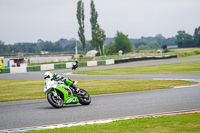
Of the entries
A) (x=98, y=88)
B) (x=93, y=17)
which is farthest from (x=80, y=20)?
(x=98, y=88)

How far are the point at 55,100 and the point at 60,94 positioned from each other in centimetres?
29

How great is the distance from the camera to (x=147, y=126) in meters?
8.29

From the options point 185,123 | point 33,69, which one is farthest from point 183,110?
point 33,69

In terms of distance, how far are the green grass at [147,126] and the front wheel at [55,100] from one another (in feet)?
11.0

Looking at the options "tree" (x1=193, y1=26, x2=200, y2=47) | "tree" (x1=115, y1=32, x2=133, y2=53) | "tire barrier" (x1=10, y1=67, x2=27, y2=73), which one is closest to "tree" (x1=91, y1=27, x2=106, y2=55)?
"tree" (x1=115, y1=32, x2=133, y2=53)

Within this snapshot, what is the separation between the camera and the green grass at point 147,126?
25.5 ft

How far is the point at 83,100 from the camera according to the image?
498 inches

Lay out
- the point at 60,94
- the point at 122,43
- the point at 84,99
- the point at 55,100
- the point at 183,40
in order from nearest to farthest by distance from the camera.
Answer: the point at 55,100 < the point at 60,94 < the point at 84,99 < the point at 122,43 < the point at 183,40

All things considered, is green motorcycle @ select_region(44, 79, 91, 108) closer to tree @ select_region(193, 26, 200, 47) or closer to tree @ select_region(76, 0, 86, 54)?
tree @ select_region(76, 0, 86, 54)

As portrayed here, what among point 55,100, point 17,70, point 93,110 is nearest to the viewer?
point 93,110

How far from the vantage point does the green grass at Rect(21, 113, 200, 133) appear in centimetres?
777

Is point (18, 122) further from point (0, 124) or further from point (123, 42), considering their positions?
point (123, 42)

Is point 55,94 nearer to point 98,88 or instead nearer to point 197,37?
point 98,88

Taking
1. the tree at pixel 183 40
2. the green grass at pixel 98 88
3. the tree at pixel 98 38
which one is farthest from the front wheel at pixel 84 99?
the tree at pixel 183 40
